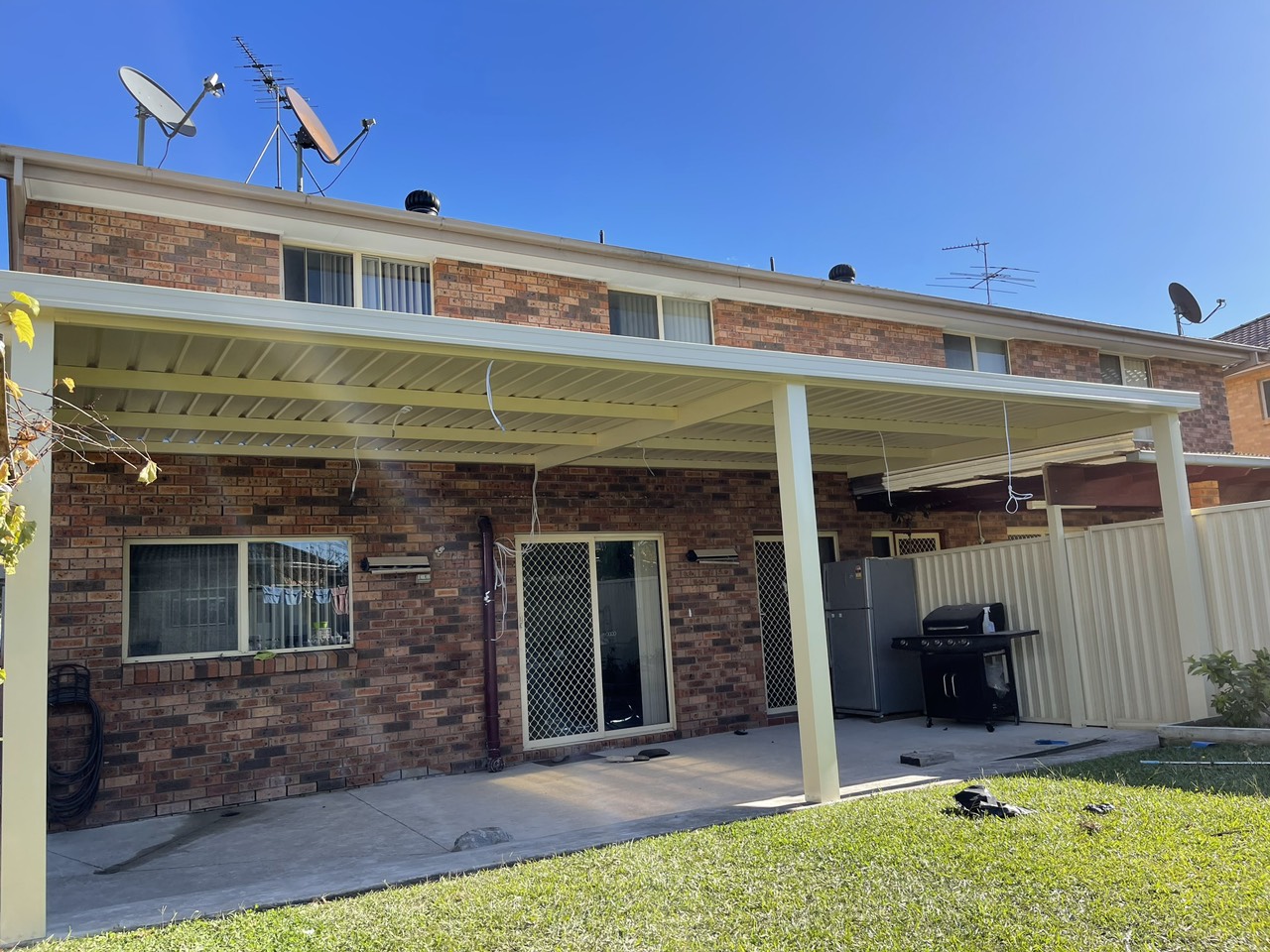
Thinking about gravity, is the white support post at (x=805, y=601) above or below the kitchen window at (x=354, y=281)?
below

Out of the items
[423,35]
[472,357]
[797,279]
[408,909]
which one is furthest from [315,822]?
[423,35]

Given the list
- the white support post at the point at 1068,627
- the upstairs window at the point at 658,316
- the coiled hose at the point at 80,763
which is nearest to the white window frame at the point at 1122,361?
the white support post at the point at 1068,627

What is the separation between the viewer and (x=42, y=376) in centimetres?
446

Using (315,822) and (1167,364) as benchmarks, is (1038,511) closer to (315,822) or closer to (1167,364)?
(1167,364)

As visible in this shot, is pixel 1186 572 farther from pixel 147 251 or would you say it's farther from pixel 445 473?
pixel 147 251

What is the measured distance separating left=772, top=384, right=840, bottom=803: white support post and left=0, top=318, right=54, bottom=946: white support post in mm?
4288

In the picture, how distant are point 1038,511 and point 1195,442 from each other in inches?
113

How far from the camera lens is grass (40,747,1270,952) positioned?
12.3ft

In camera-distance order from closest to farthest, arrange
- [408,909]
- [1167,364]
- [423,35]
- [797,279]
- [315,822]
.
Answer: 1. [408,909]
2. [315,822]
3. [797,279]
4. [423,35]
5. [1167,364]

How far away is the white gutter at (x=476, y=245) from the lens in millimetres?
7574

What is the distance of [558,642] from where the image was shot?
9898 mm

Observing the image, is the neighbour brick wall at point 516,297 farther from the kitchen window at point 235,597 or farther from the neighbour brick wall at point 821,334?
the kitchen window at point 235,597

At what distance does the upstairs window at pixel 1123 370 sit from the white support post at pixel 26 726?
45.6ft

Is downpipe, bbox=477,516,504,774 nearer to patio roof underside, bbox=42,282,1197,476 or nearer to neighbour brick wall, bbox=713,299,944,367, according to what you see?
patio roof underside, bbox=42,282,1197,476
